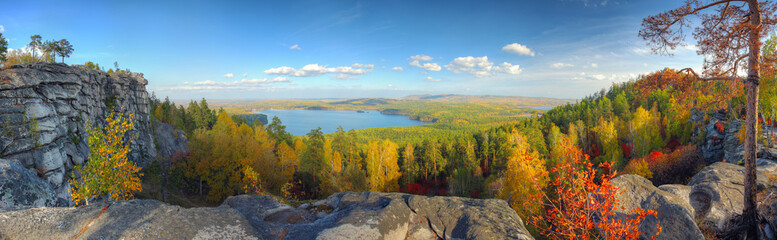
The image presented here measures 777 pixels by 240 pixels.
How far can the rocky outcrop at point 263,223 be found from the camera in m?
5.31

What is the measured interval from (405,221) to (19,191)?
45.7ft

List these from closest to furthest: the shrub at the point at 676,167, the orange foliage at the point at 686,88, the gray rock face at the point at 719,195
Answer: the orange foliage at the point at 686,88 < the gray rock face at the point at 719,195 < the shrub at the point at 676,167

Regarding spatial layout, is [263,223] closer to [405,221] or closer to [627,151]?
[405,221]

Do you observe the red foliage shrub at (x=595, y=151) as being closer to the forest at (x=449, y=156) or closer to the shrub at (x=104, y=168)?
the forest at (x=449, y=156)

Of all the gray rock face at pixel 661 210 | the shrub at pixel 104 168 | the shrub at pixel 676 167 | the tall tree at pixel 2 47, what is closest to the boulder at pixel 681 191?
the gray rock face at pixel 661 210

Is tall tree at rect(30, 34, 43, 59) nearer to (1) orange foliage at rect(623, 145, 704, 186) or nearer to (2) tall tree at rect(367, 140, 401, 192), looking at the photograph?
(2) tall tree at rect(367, 140, 401, 192)

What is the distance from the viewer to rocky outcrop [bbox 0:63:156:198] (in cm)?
1449

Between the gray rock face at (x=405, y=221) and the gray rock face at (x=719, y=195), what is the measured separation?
360 inches

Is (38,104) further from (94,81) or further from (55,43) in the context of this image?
(55,43)

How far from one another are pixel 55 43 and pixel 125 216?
131ft

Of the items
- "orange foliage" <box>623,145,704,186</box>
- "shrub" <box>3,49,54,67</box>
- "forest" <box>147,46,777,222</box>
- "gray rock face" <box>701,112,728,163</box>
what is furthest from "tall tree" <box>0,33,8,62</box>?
"gray rock face" <box>701,112,728,163</box>

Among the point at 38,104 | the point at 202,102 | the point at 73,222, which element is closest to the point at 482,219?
the point at 73,222

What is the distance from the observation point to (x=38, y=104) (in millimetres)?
16125

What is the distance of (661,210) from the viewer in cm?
980
